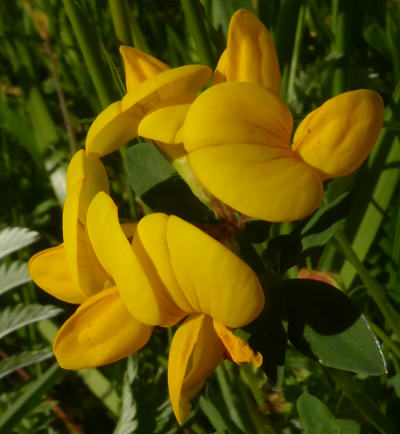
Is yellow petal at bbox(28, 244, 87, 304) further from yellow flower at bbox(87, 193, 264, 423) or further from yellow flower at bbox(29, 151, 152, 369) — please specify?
yellow flower at bbox(87, 193, 264, 423)

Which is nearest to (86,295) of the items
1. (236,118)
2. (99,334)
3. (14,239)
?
(99,334)

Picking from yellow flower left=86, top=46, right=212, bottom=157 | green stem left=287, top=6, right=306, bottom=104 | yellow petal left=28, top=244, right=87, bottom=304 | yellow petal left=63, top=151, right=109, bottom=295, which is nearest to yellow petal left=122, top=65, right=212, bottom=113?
yellow flower left=86, top=46, right=212, bottom=157

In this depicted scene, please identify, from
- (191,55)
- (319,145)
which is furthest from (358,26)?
(319,145)

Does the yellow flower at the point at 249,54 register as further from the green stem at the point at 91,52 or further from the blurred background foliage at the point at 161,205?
the green stem at the point at 91,52

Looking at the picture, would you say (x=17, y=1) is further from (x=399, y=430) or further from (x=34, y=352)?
(x=399, y=430)

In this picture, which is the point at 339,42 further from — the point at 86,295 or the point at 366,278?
the point at 86,295

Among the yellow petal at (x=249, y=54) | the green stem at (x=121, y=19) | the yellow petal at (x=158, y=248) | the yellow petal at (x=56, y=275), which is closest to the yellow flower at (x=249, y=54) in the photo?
the yellow petal at (x=249, y=54)

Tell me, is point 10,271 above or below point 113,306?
below
